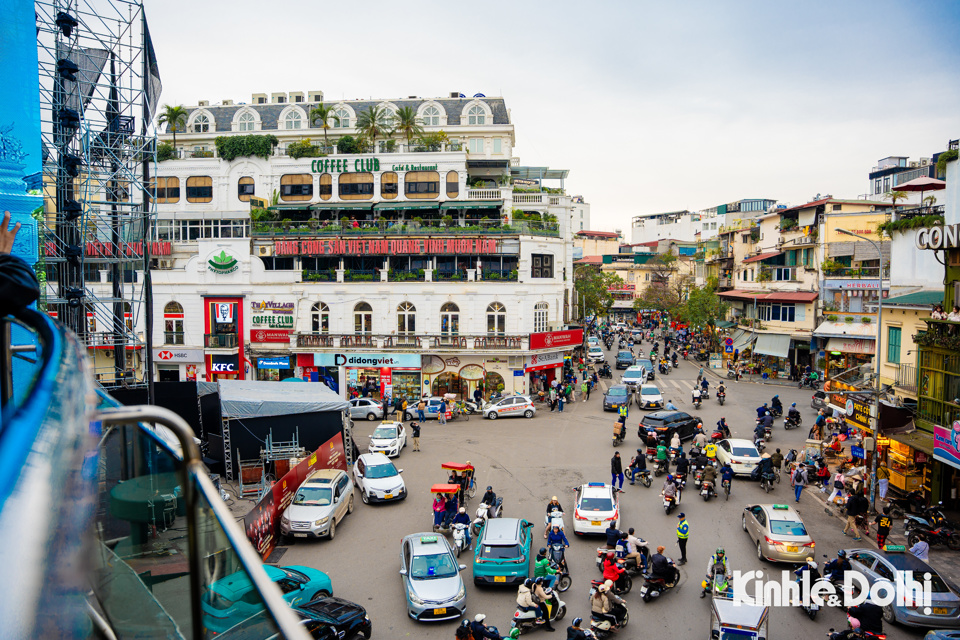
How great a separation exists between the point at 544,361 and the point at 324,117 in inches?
1063

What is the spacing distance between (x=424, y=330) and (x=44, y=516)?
3850 centimetres

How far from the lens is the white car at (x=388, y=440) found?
2728cm

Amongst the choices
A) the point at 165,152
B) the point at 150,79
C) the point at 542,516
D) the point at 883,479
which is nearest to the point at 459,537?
the point at 542,516

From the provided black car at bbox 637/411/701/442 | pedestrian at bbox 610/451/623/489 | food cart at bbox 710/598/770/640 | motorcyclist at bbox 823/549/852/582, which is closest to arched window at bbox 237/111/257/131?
black car at bbox 637/411/701/442

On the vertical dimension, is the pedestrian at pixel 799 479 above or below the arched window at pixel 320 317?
below

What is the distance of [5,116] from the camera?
18.1 metres

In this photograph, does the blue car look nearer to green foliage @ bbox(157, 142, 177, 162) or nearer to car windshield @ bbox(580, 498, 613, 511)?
car windshield @ bbox(580, 498, 613, 511)

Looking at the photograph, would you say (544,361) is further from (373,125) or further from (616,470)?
(373,125)

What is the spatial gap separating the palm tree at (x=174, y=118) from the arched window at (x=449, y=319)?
3025cm

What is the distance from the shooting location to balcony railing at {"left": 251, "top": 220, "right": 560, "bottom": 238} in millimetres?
40125

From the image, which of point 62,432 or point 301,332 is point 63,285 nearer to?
point 301,332

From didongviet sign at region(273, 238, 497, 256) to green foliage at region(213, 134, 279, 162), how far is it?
10.3 meters

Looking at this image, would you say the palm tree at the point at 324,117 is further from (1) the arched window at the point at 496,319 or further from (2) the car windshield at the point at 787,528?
(2) the car windshield at the point at 787,528

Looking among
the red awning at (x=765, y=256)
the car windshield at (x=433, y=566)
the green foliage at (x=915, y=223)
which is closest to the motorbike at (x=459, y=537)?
the car windshield at (x=433, y=566)
